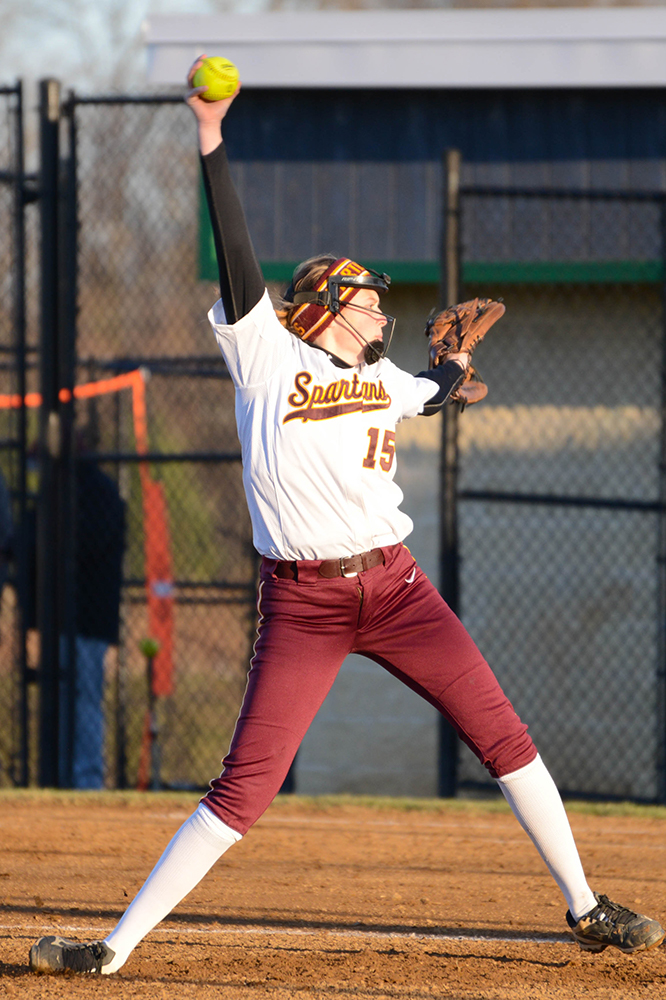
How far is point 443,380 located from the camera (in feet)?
11.1

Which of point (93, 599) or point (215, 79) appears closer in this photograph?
point (215, 79)

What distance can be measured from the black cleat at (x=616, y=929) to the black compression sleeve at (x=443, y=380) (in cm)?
144

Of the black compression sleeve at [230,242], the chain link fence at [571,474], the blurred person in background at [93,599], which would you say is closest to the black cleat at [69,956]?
the black compression sleeve at [230,242]

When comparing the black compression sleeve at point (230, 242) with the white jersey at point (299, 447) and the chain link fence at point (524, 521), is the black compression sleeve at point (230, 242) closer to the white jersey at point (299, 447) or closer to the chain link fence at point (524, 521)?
the white jersey at point (299, 447)

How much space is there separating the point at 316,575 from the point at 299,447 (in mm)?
330

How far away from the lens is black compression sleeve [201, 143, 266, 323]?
105 inches

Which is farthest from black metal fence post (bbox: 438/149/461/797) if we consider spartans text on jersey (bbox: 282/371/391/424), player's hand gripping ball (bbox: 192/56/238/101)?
player's hand gripping ball (bbox: 192/56/238/101)

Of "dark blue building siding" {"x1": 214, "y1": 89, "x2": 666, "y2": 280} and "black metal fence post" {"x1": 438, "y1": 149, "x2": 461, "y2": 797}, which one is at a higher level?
"dark blue building siding" {"x1": 214, "y1": 89, "x2": 666, "y2": 280}

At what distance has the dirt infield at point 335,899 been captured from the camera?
3.04 meters

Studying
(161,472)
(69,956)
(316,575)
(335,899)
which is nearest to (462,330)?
(316,575)

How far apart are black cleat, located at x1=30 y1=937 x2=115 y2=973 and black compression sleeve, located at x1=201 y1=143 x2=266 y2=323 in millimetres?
1600

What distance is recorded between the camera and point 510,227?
24.3 ft

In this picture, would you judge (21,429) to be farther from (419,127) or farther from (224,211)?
(224,211)

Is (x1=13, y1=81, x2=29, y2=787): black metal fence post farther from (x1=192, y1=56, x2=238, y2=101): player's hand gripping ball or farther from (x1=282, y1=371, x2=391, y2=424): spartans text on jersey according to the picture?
(x1=192, y1=56, x2=238, y2=101): player's hand gripping ball
